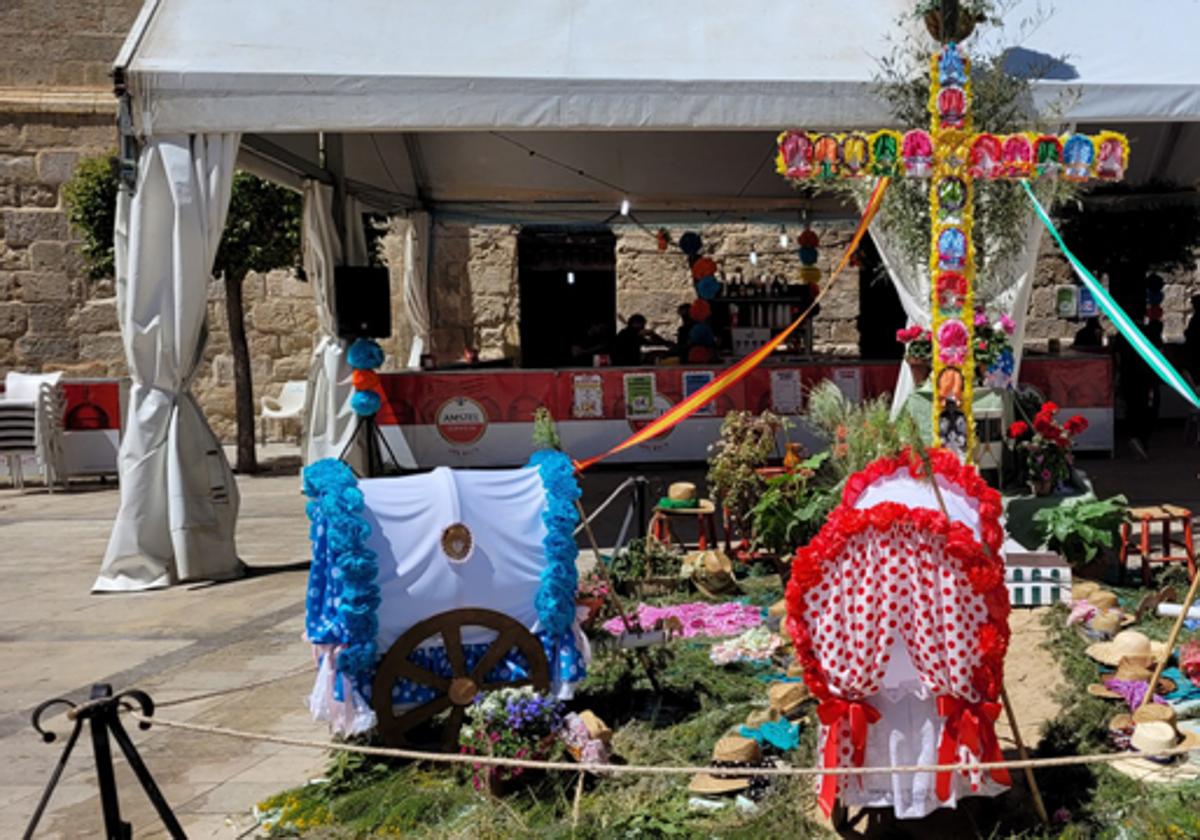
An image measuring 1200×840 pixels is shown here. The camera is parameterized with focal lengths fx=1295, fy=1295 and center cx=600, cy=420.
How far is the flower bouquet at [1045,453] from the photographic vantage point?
8.20m

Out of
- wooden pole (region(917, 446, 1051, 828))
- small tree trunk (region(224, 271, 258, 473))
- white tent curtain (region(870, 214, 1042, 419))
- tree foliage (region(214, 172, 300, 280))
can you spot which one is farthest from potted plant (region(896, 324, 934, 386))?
small tree trunk (region(224, 271, 258, 473))

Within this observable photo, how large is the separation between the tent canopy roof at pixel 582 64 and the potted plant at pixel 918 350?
150 cm

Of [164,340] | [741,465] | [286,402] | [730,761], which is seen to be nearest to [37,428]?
[286,402]

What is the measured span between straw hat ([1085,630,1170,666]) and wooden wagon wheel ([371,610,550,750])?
257 cm

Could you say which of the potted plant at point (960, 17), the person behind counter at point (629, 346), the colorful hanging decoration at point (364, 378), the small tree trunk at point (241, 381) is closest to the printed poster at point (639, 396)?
the person behind counter at point (629, 346)

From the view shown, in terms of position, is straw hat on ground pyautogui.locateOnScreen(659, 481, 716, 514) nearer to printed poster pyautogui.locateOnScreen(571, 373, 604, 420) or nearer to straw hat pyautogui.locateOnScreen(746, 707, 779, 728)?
straw hat pyautogui.locateOnScreen(746, 707, 779, 728)

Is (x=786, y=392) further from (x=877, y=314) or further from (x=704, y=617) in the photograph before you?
(x=704, y=617)

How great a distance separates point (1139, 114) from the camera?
892 cm

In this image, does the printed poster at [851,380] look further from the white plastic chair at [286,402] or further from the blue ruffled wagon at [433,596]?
the blue ruffled wagon at [433,596]

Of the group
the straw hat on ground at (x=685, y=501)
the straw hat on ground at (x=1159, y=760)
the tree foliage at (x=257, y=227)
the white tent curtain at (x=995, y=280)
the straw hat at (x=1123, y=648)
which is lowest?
the straw hat on ground at (x=1159, y=760)

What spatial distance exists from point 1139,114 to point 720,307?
902 cm

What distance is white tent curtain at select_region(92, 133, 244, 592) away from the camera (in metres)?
8.81

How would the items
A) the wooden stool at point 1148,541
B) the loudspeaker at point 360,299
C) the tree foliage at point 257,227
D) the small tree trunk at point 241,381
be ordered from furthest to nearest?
the small tree trunk at point 241,381 → the tree foliage at point 257,227 → the loudspeaker at point 360,299 → the wooden stool at point 1148,541

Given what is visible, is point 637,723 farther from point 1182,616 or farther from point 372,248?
point 372,248
